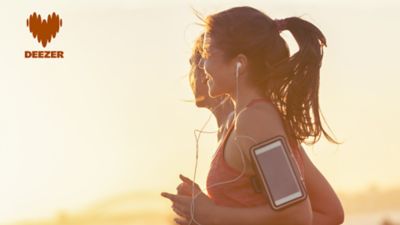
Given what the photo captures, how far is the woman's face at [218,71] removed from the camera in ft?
14.1

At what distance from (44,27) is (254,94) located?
11.1 ft

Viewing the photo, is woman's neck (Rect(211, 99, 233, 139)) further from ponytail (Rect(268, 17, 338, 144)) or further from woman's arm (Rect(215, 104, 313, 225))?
woman's arm (Rect(215, 104, 313, 225))

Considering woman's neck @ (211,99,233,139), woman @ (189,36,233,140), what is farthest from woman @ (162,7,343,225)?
woman's neck @ (211,99,233,139)

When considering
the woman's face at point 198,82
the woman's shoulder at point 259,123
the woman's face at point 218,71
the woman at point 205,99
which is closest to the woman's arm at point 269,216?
the woman's shoulder at point 259,123

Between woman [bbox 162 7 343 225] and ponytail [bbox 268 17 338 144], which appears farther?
ponytail [bbox 268 17 338 144]

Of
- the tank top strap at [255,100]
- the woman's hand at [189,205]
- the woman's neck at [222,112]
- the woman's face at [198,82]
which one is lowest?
the woman's hand at [189,205]

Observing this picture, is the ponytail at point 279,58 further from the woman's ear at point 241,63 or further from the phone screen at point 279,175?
the phone screen at point 279,175

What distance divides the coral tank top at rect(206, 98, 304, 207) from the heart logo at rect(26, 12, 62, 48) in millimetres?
3307

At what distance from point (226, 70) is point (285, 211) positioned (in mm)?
653

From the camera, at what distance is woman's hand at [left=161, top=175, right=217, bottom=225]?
4.18 metres

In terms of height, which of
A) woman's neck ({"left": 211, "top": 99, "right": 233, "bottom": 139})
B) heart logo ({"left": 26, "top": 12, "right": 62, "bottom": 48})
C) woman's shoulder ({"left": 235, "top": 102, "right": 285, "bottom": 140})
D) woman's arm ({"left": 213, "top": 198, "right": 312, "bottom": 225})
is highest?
heart logo ({"left": 26, "top": 12, "right": 62, "bottom": 48})

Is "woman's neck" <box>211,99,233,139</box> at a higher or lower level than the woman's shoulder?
higher

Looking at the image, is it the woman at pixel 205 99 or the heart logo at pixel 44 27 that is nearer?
the woman at pixel 205 99

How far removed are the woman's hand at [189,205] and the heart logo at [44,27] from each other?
10.5 feet
